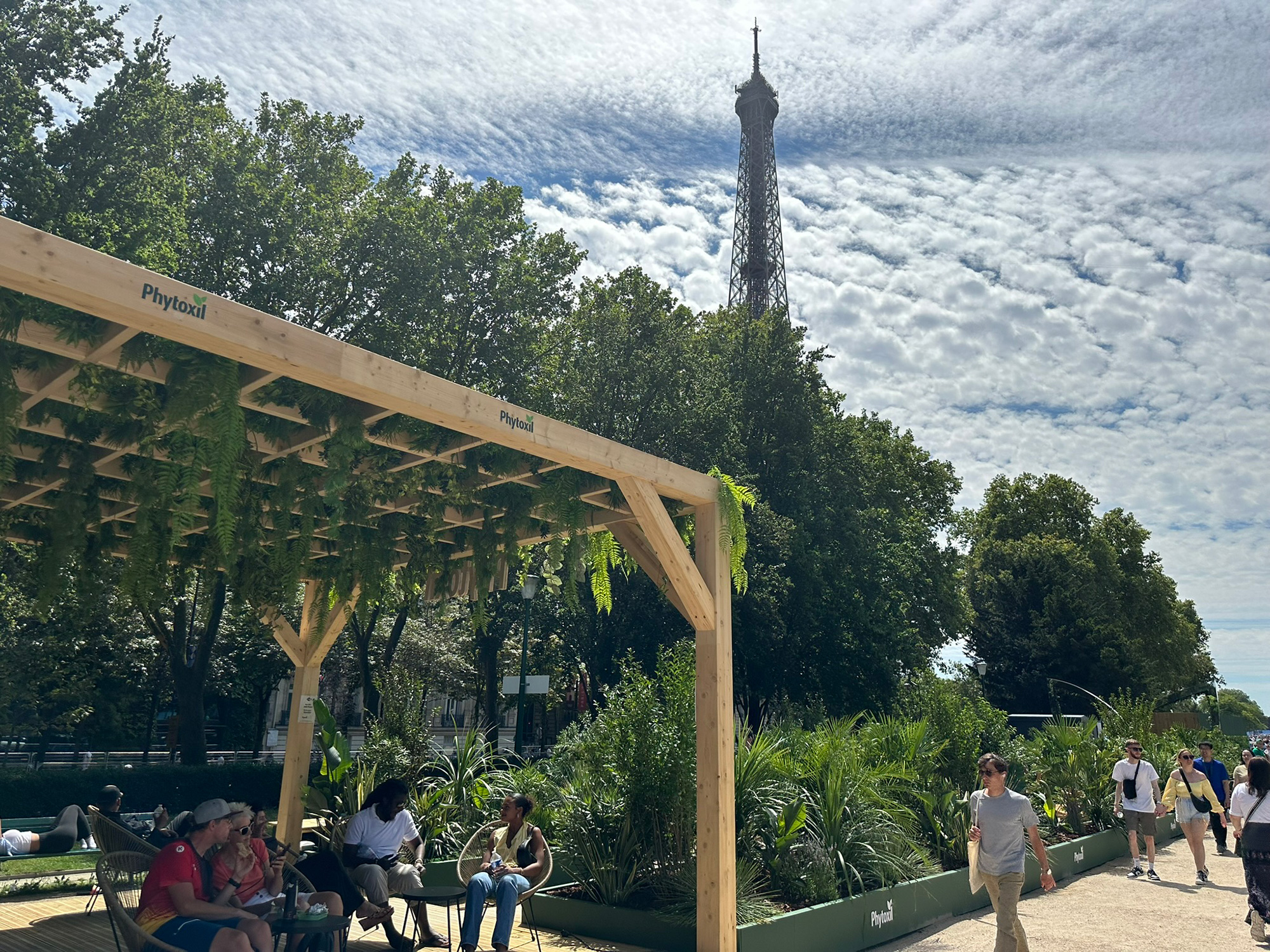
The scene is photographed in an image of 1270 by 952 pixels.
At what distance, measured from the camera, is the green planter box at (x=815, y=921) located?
667 cm

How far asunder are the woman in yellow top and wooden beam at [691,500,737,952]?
7.23 metres

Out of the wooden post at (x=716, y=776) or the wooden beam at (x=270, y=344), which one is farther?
the wooden post at (x=716, y=776)

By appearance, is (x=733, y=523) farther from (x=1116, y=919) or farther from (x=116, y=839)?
(x=1116, y=919)

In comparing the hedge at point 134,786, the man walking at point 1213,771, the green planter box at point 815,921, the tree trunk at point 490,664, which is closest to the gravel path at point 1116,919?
the green planter box at point 815,921

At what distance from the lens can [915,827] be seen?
30.7ft

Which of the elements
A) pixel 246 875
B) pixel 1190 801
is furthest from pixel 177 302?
pixel 1190 801

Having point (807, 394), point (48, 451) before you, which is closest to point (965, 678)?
point (807, 394)

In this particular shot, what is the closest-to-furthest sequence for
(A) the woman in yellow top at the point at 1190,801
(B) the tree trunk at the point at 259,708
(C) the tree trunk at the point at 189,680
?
(A) the woman in yellow top at the point at 1190,801 < (C) the tree trunk at the point at 189,680 < (B) the tree trunk at the point at 259,708

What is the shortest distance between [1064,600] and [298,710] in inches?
1551

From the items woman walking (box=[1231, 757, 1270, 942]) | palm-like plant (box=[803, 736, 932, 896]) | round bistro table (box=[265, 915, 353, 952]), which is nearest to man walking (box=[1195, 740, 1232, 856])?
woman walking (box=[1231, 757, 1270, 942])

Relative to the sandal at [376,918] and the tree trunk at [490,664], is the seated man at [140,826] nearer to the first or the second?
the sandal at [376,918]

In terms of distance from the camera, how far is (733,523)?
7.17 metres

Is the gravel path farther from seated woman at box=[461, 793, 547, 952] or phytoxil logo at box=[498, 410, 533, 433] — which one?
phytoxil logo at box=[498, 410, 533, 433]

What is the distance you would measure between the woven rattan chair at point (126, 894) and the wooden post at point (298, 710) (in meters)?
2.56
